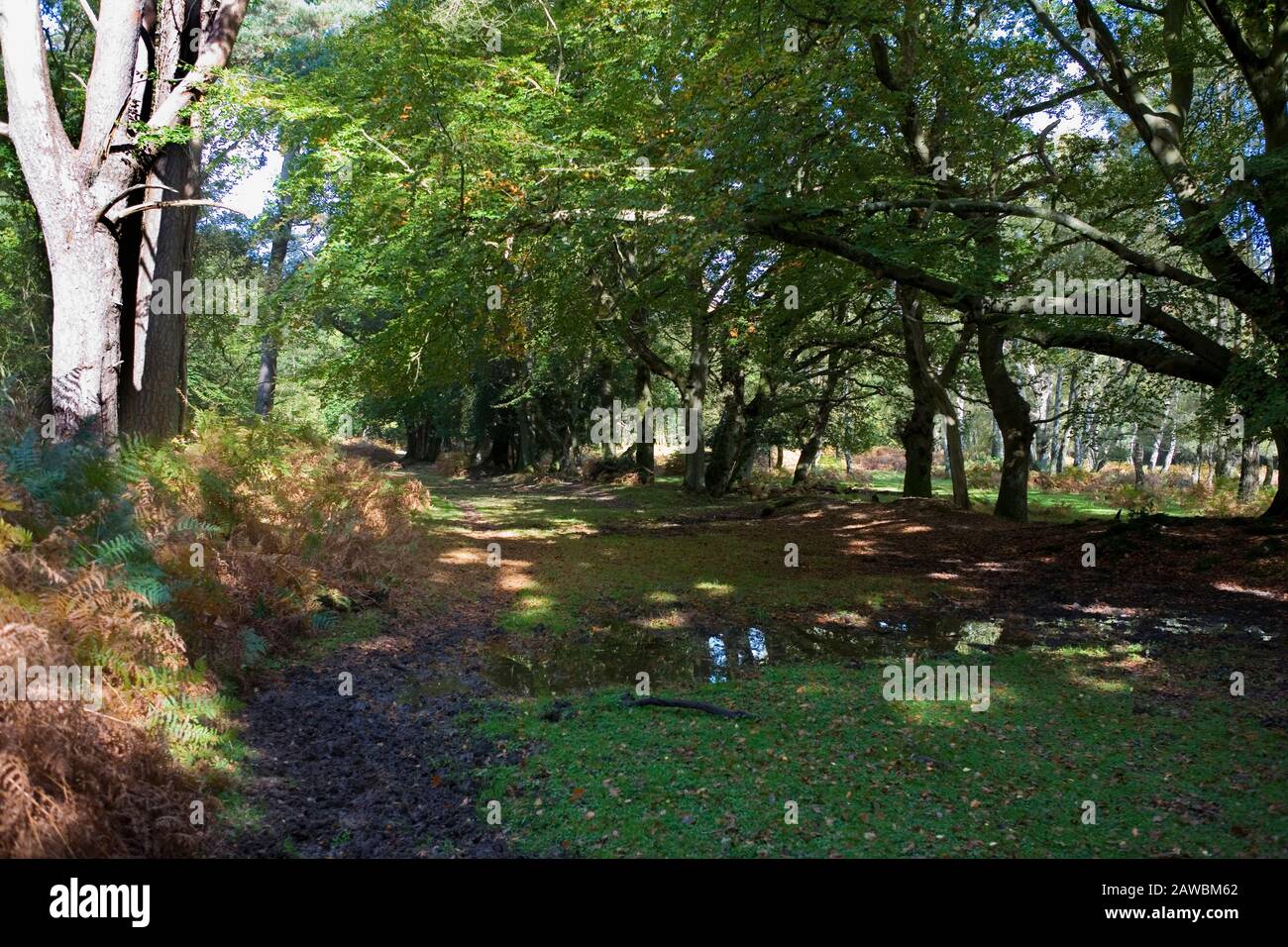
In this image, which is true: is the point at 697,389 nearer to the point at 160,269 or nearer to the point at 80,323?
the point at 160,269

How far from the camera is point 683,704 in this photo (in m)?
6.00

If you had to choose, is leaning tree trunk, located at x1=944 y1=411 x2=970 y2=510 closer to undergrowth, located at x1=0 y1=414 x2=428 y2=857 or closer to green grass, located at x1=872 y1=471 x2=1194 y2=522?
green grass, located at x1=872 y1=471 x2=1194 y2=522

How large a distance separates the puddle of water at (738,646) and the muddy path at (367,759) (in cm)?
65

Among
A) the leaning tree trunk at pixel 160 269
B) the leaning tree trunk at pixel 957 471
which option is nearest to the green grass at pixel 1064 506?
the leaning tree trunk at pixel 957 471

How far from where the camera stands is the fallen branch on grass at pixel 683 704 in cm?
584

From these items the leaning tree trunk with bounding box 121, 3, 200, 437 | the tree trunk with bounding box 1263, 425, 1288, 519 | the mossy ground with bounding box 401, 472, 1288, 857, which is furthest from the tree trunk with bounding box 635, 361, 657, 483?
the mossy ground with bounding box 401, 472, 1288, 857

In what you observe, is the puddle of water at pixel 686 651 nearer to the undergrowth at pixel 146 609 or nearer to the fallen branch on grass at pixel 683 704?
the fallen branch on grass at pixel 683 704

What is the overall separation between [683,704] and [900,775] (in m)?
1.71

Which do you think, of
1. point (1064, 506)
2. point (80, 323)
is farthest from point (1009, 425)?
point (80, 323)

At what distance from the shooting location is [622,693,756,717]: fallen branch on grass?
5.84m

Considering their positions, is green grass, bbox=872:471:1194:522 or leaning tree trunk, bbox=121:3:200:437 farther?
green grass, bbox=872:471:1194:522

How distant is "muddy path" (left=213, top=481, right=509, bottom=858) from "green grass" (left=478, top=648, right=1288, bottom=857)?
279 mm
